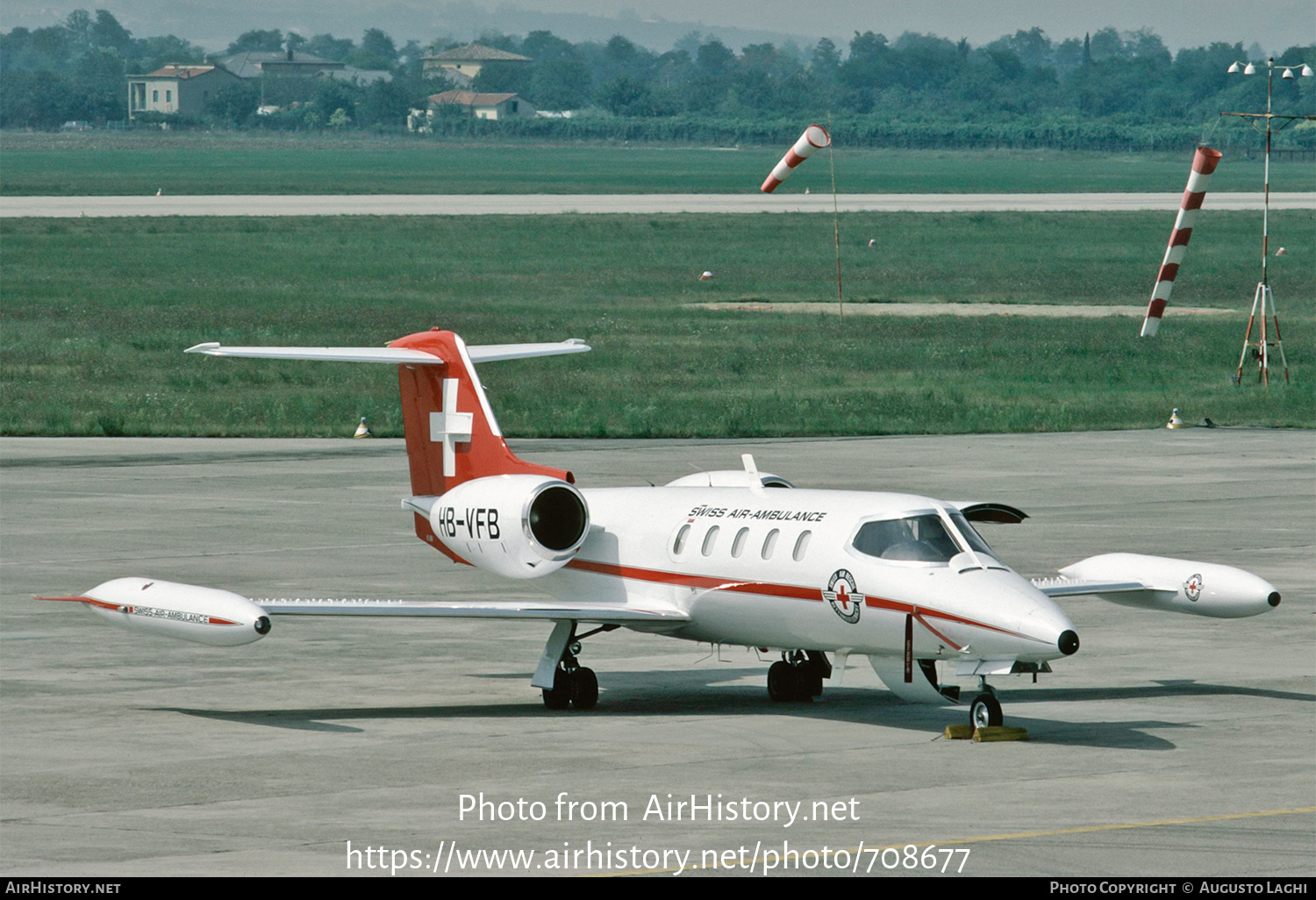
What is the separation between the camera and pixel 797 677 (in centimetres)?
2302

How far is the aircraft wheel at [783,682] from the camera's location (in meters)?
23.0

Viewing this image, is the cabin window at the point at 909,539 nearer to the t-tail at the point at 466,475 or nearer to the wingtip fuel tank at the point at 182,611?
the t-tail at the point at 466,475

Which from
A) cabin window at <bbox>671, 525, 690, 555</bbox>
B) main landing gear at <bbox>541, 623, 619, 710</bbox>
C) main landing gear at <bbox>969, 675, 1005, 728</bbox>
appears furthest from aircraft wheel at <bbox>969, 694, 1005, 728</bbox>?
main landing gear at <bbox>541, 623, 619, 710</bbox>

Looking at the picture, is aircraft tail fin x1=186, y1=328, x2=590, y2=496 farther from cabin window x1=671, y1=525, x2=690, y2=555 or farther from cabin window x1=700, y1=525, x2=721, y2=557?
cabin window x1=700, y1=525, x2=721, y2=557

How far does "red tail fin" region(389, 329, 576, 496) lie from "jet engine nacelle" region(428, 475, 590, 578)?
3.95 ft

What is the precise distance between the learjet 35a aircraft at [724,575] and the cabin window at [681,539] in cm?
3

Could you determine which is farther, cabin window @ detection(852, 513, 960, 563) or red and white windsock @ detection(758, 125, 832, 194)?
red and white windsock @ detection(758, 125, 832, 194)

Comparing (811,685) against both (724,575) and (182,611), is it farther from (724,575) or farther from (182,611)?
(182,611)

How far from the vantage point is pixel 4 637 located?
26.4m

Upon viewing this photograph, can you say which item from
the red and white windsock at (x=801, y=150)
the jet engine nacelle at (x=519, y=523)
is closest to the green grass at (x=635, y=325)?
the red and white windsock at (x=801, y=150)

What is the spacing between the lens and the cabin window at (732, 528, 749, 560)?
21984 millimetres

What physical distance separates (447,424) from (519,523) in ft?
9.24

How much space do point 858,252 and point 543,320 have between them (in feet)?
112

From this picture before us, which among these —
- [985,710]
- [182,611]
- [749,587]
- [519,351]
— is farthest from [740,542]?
[519,351]
